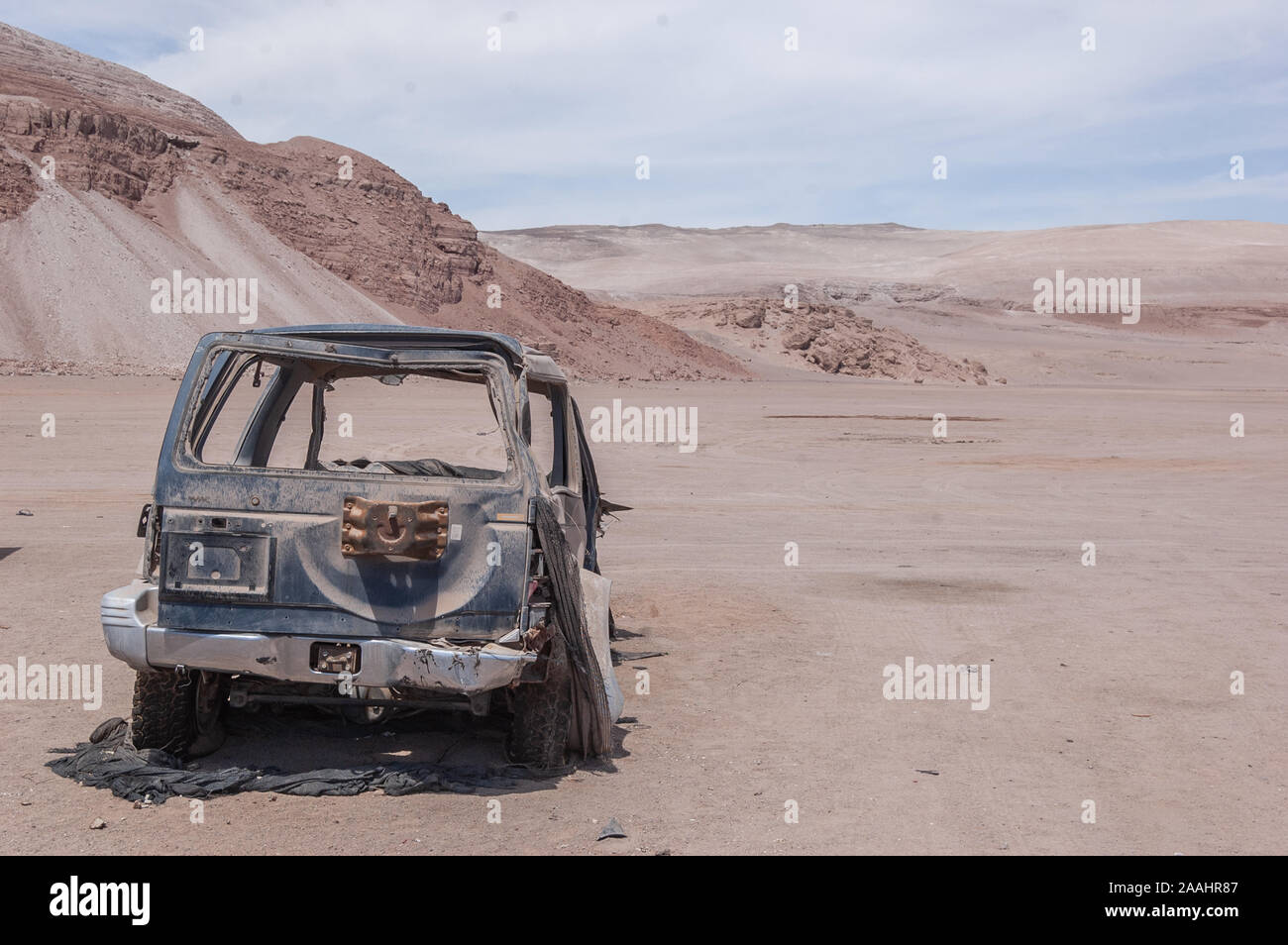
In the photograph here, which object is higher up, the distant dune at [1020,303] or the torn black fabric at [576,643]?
the distant dune at [1020,303]

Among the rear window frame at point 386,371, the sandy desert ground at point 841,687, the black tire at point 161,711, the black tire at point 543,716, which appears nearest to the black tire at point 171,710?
the black tire at point 161,711

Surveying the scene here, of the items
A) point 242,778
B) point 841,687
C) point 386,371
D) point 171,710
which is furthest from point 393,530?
point 841,687

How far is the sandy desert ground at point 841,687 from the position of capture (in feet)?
18.3

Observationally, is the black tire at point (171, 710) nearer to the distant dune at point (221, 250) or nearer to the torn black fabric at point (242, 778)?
the torn black fabric at point (242, 778)

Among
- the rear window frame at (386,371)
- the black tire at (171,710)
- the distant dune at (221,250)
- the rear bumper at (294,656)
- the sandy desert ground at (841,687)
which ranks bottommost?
the sandy desert ground at (841,687)

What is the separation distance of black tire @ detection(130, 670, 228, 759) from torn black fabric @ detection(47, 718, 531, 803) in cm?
8

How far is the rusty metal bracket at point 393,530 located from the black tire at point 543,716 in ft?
2.63

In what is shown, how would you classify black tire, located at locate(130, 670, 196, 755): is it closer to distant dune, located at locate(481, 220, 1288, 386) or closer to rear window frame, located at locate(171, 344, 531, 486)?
rear window frame, located at locate(171, 344, 531, 486)

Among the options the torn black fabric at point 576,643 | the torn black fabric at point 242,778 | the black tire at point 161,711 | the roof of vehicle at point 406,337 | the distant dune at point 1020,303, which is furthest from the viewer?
the distant dune at point 1020,303

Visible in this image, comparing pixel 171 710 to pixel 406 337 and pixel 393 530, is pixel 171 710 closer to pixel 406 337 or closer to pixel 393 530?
pixel 393 530

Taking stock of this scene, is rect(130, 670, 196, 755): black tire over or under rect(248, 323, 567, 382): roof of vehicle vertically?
under

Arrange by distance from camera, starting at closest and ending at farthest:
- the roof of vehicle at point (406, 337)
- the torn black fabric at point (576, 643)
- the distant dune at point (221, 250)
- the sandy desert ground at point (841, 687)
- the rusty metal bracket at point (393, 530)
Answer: the sandy desert ground at point (841, 687) < the rusty metal bracket at point (393, 530) < the torn black fabric at point (576, 643) < the roof of vehicle at point (406, 337) < the distant dune at point (221, 250)

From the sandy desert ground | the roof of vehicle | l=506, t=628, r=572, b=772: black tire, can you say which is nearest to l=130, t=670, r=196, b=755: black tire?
the sandy desert ground

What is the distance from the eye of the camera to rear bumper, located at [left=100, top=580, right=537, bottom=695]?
566cm
